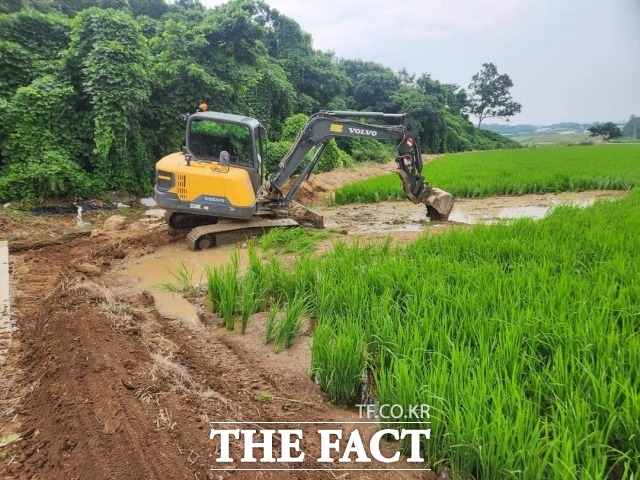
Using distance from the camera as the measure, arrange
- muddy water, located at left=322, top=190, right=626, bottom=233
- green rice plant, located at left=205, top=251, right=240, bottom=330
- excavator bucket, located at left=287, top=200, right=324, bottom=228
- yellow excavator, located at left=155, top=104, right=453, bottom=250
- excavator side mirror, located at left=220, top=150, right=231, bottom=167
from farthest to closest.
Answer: muddy water, located at left=322, top=190, right=626, bottom=233 → excavator bucket, located at left=287, top=200, right=324, bottom=228 → yellow excavator, located at left=155, top=104, right=453, bottom=250 → excavator side mirror, located at left=220, top=150, right=231, bottom=167 → green rice plant, located at left=205, top=251, right=240, bottom=330

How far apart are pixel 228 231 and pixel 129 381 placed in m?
4.12

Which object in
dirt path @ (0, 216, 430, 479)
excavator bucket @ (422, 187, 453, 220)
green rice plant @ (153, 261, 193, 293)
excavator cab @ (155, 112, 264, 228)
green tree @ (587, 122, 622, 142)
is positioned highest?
green tree @ (587, 122, 622, 142)

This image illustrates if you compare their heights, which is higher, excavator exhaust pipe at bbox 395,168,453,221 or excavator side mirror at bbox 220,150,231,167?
excavator side mirror at bbox 220,150,231,167

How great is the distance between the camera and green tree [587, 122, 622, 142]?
5500 cm

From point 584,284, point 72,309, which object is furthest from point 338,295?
point 72,309

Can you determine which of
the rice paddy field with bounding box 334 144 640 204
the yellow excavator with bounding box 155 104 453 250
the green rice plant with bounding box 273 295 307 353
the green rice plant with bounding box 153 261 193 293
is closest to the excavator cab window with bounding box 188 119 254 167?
the yellow excavator with bounding box 155 104 453 250

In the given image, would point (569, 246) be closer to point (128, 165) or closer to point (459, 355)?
point (459, 355)

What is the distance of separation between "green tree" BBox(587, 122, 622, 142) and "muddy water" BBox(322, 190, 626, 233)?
52581mm

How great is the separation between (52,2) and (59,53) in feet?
20.7

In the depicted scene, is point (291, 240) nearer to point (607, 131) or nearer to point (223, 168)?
point (223, 168)

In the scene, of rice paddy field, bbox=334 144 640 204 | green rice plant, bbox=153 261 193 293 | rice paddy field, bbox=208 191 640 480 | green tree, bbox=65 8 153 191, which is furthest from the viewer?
rice paddy field, bbox=334 144 640 204

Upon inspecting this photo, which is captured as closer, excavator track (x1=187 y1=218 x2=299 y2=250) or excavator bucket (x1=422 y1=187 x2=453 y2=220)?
excavator track (x1=187 y1=218 x2=299 y2=250)

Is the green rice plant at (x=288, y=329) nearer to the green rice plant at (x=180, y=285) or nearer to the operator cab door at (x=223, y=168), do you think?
the green rice plant at (x=180, y=285)

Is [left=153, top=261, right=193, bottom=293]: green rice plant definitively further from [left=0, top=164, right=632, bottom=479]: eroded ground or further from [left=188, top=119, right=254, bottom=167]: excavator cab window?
[left=188, top=119, right=254, bottom=167]: excavator cab window
